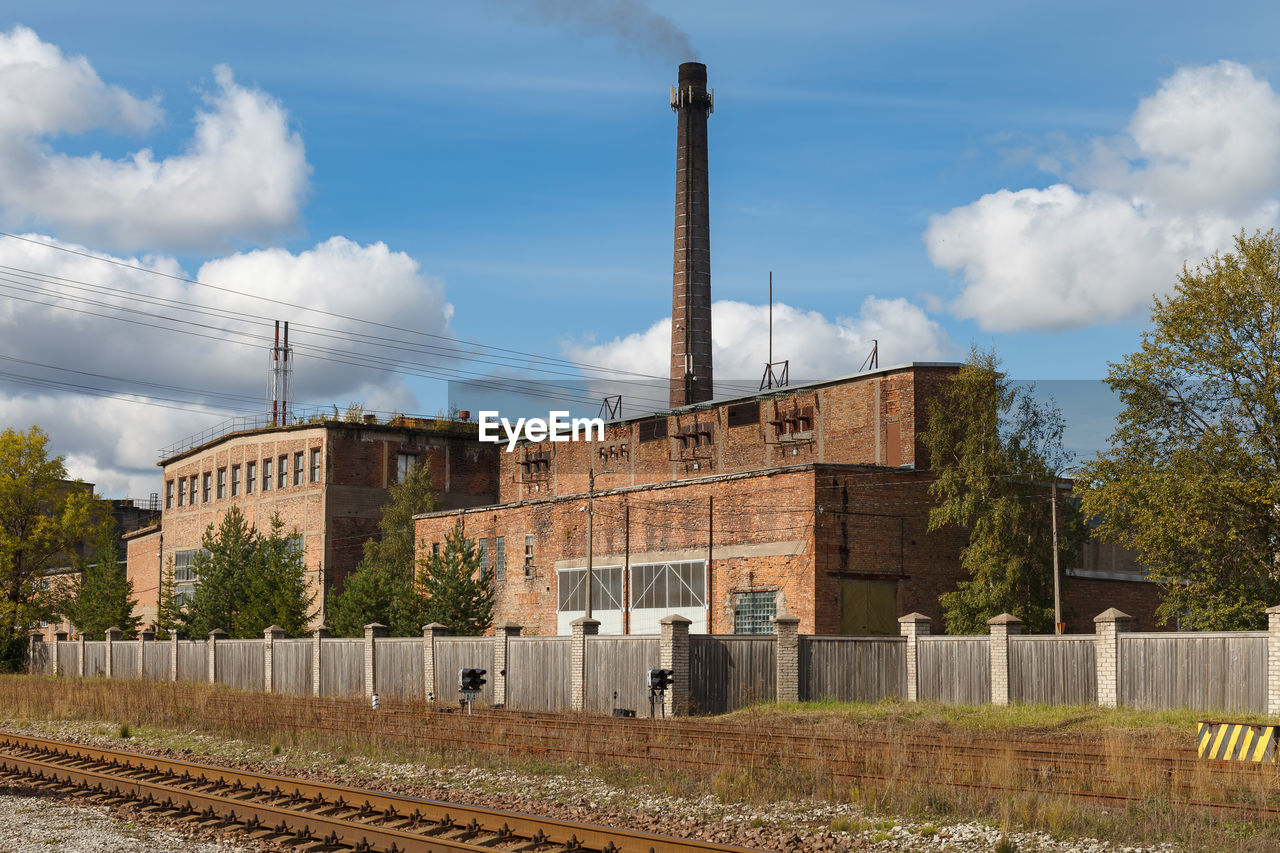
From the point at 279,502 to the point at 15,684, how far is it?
25853 millimetres

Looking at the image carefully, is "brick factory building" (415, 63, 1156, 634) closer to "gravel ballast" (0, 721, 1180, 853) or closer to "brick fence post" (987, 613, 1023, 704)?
"brick fence post" (987, 613, 1023, 704)

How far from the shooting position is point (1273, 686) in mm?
23297

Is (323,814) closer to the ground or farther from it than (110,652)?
farther from it

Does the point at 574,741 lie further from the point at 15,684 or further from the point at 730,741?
the point at 15,684

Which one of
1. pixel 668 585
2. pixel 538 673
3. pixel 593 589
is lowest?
pixel 538 673

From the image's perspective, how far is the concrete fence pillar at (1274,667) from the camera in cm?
2320

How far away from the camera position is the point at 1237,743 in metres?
16.6

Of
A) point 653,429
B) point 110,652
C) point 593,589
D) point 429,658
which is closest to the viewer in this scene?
point 429,658

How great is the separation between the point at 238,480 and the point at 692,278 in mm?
28183

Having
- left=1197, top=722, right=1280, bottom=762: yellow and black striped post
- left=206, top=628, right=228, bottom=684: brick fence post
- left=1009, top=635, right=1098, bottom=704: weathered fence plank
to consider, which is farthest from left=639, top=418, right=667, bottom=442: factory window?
left=1197, top=722, right=1280, bottom=762: yellow and black striped post

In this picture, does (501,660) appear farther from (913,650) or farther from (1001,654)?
(1001,654)

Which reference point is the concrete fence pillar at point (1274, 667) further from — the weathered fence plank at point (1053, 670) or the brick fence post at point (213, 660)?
the brick fence post at point (213, 660)

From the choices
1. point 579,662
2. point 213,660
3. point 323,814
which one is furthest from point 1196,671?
point 213,660

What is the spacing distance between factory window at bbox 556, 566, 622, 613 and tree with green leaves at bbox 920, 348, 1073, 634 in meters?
12.0
